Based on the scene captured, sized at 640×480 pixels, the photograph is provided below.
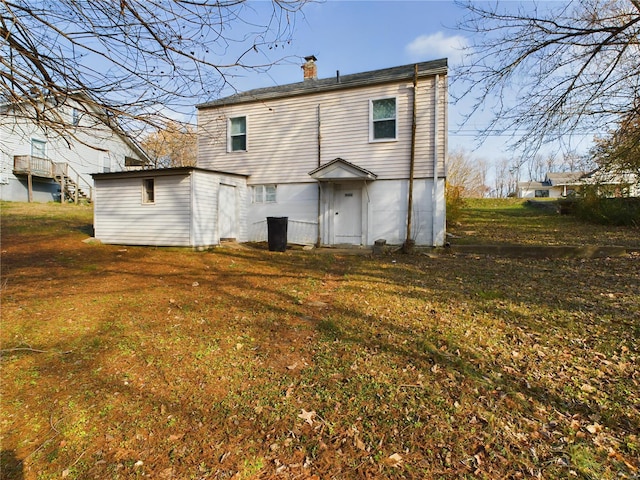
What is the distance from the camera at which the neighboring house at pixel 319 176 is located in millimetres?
10836

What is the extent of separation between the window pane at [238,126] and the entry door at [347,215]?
15.4ft

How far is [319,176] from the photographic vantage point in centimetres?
1129

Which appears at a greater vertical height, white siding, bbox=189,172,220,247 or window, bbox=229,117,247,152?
window, bbox=229,117,247,152

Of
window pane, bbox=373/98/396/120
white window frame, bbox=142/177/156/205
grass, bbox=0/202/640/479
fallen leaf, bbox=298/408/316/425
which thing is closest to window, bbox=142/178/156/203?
white window frame, bbox=142/177/156/205

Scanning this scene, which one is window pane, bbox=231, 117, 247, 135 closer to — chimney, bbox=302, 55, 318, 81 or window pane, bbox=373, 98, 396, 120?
chimney, bbox=302, 55, 318, 81

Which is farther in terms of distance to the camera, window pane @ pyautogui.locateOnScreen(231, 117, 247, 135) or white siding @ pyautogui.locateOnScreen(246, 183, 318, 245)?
window pane @ pyautogui.locateOnScreen(231, 117, 247, 135)

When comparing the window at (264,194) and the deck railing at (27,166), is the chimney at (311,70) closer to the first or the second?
the window at (264,194)

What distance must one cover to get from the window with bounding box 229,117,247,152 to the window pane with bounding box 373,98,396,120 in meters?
5.27

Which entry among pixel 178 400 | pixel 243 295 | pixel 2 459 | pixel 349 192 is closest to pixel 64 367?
pixel 2 459

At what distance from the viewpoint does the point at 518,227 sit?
15.0 m

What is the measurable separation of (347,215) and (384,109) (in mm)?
3788

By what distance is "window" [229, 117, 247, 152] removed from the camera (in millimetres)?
13500

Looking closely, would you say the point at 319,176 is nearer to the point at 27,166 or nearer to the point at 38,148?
the point at 38,148

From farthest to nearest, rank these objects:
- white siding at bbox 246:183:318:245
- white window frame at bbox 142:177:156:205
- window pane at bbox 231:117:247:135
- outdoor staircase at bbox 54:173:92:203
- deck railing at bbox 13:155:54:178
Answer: outdoor staircase at bbox 54:173:92:203
deck railing at bbox 13:155:54:178
window pane at bbox 231:117:247:135
white siding at bbox 246:183:318:245
white window frame at bbox 142:177:156:205
